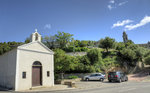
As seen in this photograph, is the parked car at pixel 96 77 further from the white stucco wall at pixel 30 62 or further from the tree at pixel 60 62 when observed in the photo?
the white stucco wall at pixel 30 62

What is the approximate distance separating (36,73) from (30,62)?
1646 mm

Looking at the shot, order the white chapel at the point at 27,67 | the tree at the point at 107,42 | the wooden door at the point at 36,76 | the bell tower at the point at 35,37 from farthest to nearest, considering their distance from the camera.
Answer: the tree at the point at 107,42 < the bell tower at the point at 35,37 < the wooden door at the point at 36,76 < the white chapel at the point at 27,67

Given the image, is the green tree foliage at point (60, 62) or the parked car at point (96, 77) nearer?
the green tree foliage at point (60, 62)

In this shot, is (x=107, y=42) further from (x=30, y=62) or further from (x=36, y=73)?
(x=30, y=62)

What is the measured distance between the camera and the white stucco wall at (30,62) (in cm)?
1308

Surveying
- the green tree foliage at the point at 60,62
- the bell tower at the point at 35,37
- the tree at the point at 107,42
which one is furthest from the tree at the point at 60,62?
the tree at the point at 107,42

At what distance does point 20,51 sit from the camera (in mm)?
13531

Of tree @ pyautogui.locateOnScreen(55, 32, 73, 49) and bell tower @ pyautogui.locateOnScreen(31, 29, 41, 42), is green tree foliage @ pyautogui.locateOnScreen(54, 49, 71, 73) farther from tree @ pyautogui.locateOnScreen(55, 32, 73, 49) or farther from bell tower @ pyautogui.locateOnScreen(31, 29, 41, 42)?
tree @ pyautogui.locateOnScreen(55, 32, 73, 49)

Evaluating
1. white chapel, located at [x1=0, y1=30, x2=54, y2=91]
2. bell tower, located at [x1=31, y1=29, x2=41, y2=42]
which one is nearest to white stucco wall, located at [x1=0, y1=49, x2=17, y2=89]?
white chapel, located at [x1=0, y1=30, x2=54, y2=91]

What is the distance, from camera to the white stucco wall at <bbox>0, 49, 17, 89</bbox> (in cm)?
1330

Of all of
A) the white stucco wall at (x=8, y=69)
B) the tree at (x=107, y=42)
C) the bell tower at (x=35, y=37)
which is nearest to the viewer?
the white stucco wall at (x=8, y=69)

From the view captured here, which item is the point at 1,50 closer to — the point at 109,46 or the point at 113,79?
the point at 113,79

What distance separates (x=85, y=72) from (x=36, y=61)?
1389 centimetres

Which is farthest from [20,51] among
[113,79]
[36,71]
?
[113,79]
